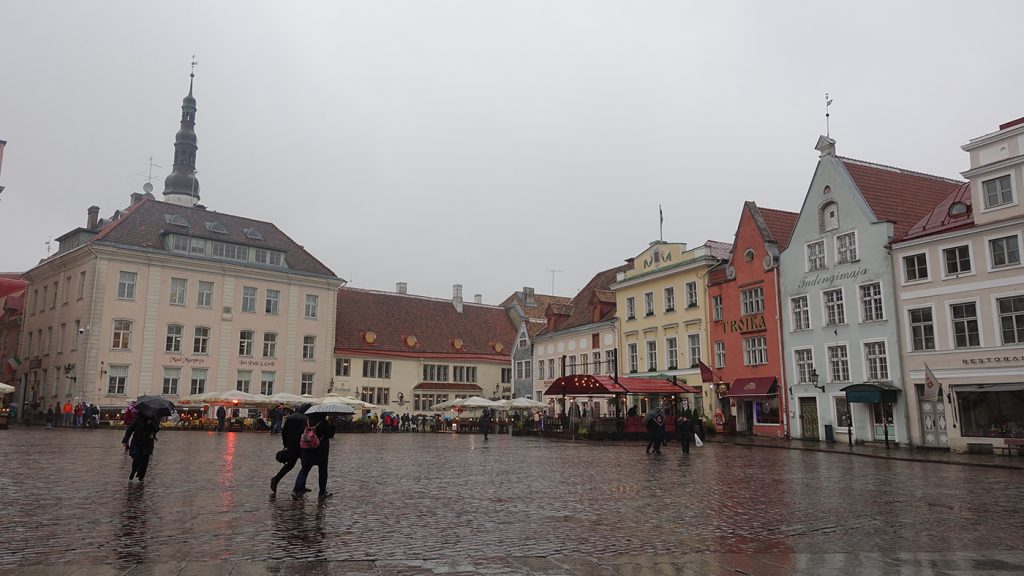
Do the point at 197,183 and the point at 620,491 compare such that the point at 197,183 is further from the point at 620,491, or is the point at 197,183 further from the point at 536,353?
the point at 620,491

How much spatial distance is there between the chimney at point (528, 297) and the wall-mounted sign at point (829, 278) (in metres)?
39.7

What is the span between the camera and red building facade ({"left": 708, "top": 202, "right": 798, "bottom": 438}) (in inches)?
1468

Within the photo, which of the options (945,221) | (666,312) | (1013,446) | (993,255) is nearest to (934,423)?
(1013,446)

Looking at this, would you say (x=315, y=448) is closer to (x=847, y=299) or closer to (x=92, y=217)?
(x=847, y=299)

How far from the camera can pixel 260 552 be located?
782 cm

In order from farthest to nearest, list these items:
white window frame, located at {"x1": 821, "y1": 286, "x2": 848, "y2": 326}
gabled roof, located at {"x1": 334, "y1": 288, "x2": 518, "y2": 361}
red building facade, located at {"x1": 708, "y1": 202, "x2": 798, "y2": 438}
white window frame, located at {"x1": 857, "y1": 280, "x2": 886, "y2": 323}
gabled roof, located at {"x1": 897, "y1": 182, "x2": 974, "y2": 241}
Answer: gabled roof, located at {"x1": 334, "y1": 288, "x2": 518, "y2": 361} → red building facade, located at {"x1": 708, "y1": 202, "x2": 798, "y2": 438} → white window frame, located at {"x1": 821, "y1": 286, "x2": 848, "y2": 326} → white window frame, located at {"x1": 857, "y1": 280, "x2": 886, "y2": 323} → gabled roof, located at {"x1": 897, "y1": 182, "x2": 974, "y2": 241}

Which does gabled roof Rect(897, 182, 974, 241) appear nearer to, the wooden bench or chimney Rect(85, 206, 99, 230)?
the wooden bench

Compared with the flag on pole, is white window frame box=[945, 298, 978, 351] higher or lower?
higher

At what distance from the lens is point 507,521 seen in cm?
1028

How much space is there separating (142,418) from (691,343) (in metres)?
34.3

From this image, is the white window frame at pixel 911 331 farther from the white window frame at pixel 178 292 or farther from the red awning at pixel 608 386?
the white window frame at pixel 178 292

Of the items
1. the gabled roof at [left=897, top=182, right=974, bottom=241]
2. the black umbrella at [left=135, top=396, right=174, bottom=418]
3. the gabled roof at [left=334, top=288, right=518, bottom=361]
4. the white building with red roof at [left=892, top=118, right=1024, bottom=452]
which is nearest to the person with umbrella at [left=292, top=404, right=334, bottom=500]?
the black umbrella at [left=135, top=396, right=174, bottom=418]

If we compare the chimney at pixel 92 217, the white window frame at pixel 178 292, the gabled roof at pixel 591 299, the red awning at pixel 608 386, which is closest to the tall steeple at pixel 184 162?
the chimney at pixel 92 217

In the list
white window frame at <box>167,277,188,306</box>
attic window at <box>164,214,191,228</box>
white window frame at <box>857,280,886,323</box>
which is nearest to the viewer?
white window frame at <box>857,280,886,323</box>
